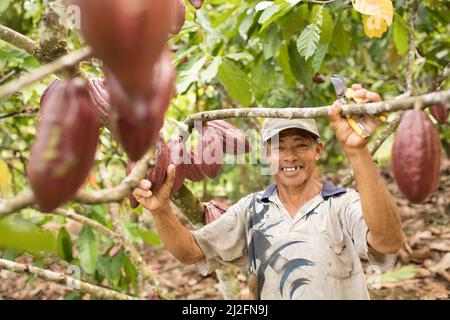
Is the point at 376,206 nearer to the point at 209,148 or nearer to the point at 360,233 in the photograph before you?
the point at 360,233

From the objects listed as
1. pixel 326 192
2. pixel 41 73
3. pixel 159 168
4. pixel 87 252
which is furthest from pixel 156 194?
pixel 87 252

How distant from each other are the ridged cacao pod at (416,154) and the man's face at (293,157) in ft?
3.37

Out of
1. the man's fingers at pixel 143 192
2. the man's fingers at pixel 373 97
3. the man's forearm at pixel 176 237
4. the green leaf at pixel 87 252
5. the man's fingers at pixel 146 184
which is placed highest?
the man's fingers at pixel 373 97

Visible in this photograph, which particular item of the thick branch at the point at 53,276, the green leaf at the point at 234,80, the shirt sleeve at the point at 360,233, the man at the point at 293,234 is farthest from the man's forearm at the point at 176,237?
the green leaf at the point at 234,80

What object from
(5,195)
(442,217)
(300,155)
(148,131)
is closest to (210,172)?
(300,155)

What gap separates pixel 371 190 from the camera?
4.11ft

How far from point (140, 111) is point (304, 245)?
131cm

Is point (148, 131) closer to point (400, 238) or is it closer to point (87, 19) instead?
point (87, 19)

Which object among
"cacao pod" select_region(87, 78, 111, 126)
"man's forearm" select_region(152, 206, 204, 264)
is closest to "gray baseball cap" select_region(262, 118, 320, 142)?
"man's forearm" select_region(152, 206, 204, 264)

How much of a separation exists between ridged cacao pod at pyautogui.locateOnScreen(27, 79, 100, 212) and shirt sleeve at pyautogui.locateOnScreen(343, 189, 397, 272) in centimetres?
117

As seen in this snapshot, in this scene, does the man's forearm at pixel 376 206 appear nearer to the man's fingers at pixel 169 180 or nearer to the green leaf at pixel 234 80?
the man's fingers at pixel 169 180

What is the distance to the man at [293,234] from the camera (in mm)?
1669

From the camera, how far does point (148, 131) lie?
490 millimetres

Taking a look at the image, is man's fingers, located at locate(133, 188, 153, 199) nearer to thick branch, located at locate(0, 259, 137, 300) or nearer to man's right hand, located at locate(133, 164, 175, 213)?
man's right hand, located at locate(133, 164, 175, 213)
